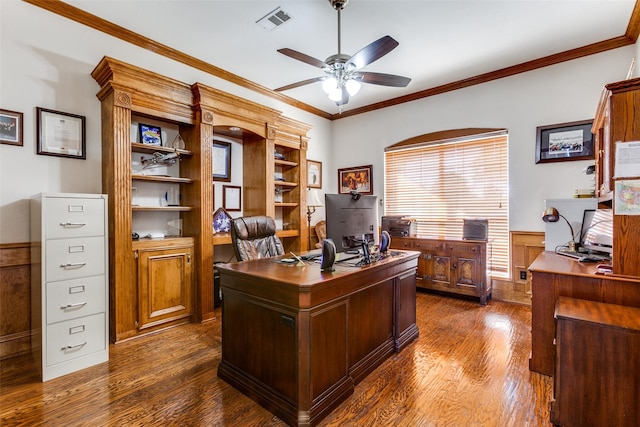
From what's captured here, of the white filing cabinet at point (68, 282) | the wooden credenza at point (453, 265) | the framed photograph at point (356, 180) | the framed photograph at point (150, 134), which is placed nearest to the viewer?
the white filing cabinet at point (68, 282)

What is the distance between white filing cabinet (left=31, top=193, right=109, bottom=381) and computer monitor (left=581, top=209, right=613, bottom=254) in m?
3.91

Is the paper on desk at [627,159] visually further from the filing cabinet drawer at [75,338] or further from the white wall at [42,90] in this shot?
the white wall at [42,90]

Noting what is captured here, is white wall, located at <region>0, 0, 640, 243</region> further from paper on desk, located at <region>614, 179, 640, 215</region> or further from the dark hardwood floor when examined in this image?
paper on desk, located at <region>614, 179, 640, 215</region>

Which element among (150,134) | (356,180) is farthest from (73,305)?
(356,180)

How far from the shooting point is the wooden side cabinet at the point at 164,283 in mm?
2846

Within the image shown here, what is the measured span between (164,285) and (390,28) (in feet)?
11.0

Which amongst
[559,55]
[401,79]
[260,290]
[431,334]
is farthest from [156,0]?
[559,55]

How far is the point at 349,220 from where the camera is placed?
7.51 feet

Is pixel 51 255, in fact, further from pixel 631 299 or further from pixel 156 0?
pixel 631 299

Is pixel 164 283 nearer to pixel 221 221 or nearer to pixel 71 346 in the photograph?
pixel 71 346

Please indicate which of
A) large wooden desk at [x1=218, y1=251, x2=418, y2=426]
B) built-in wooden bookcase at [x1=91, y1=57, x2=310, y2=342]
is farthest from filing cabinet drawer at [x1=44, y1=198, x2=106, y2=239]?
large wooden desk at [x1=218, y1=251, x2=418, y2=426]

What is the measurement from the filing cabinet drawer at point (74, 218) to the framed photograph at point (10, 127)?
2.47 ft

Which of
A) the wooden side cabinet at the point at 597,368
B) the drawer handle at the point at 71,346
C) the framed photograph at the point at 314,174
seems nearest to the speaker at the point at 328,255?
the wooden side cabinet at the point at 597,368

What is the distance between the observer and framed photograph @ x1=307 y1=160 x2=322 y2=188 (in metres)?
5.19
